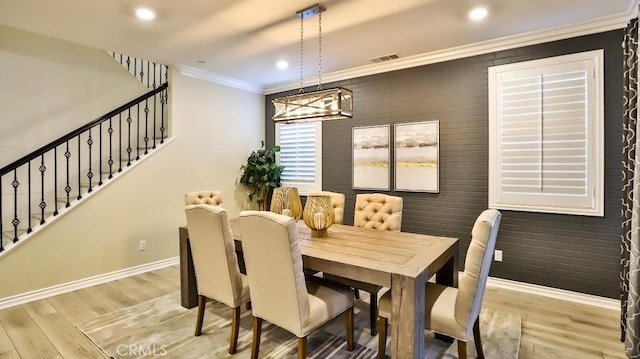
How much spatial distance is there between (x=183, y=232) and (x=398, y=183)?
8.81ft

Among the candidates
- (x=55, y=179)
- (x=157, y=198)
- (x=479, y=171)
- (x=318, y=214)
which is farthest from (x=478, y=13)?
(x=55, y=179)

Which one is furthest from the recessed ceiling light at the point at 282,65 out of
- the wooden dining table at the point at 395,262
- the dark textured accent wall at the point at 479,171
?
the wooden dining table at the point at 395,262

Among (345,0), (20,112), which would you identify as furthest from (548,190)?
(20,112)

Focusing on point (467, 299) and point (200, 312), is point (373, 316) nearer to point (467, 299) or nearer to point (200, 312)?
point (467, 299)

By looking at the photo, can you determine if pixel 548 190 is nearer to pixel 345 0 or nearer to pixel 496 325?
pixel 496 325

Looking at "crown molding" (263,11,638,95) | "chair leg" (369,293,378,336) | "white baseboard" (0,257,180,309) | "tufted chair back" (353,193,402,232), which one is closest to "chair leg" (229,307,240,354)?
"chair leg" (369,293,378,336)

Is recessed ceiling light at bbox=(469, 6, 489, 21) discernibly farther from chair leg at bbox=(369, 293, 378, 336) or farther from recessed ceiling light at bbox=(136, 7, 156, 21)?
recessed ceiling light at bbox=(136, 7, 156, 21)

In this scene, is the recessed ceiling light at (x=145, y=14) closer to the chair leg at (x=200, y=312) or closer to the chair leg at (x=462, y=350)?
the chair leg at (x=200, y=312)

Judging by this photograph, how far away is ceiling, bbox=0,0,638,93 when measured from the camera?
2.80 m

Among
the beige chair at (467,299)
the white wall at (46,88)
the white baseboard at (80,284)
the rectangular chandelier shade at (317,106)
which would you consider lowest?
the white baseboard at (80,284)

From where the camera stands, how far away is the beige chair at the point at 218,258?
7.48ft

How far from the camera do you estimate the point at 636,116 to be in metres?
2.39

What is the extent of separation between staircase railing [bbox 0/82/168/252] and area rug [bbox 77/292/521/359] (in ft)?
5.28

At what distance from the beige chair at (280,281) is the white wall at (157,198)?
2.74 m
